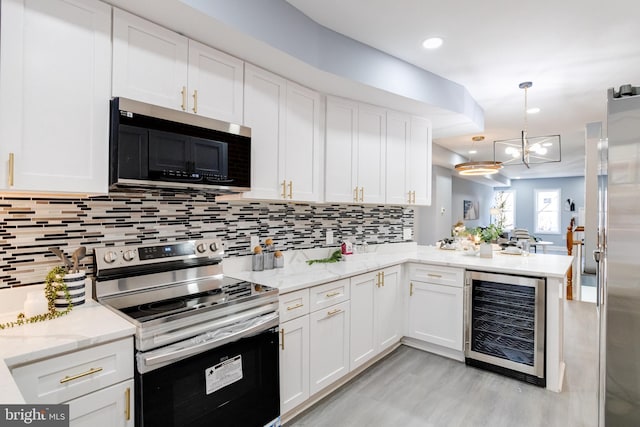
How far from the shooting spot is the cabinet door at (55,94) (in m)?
1.31

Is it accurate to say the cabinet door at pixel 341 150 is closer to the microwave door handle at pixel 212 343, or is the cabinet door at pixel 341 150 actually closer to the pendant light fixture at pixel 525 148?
the microwave door handle at pixel 212 343

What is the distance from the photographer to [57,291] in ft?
4.84

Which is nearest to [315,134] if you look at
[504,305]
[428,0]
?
[428,0]

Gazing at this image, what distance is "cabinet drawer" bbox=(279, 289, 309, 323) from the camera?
6.51ft

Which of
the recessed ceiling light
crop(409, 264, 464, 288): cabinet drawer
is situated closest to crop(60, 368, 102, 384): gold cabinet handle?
crop(409, 264, 464, 288): cabinet drawer

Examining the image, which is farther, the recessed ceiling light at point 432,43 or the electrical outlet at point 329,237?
the electrical outlet at point 329,237

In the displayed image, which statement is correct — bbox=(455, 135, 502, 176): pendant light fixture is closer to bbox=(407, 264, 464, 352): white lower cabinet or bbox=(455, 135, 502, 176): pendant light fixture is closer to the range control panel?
bbox=(407, 264, 464, 352): white lower cabinet

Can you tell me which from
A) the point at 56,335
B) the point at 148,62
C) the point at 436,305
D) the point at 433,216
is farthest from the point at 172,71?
the point at 433,216

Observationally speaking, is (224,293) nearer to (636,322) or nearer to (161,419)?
(161,419)

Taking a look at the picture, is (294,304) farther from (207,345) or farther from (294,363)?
(207,345)

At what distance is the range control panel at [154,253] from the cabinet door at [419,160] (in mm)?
2135

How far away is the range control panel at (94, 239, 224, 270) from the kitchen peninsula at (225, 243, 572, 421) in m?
0.23

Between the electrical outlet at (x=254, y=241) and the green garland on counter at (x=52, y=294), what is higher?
the electrical outlet at (x=254, y=241)

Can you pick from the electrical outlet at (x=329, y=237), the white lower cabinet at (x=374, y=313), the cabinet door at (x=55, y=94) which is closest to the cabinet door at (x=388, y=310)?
the white lower cabinet at (x=374, y=313)
